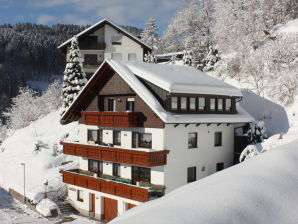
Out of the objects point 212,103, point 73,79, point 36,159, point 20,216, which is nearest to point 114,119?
point 212,103

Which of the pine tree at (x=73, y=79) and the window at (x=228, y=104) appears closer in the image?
the window at (x=228, y=104)

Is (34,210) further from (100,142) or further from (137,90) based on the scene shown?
(137,90)

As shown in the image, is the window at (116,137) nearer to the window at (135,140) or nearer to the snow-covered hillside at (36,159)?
the window at (135,140)

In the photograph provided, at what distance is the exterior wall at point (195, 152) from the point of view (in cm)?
2139

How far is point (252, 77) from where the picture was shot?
34.3 m

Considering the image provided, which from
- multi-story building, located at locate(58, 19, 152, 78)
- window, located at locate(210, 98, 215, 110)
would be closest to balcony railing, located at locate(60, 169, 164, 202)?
window, located at locate(210, 98, 215, 110)

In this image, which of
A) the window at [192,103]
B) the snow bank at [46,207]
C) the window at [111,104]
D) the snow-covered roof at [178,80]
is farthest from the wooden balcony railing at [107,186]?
the snow-covered roof at [178,80]

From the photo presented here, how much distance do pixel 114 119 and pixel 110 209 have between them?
6.86 meters

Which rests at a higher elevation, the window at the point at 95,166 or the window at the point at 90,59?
the window at the point at 90,59

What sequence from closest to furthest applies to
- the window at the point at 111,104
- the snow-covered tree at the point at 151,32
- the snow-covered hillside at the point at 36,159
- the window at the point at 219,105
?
the window at the point at 219,105 < the window at the point at 111,104 < the snow-covered hillside at the point at 36,159 < the snow-covered tree at the point at 151,32

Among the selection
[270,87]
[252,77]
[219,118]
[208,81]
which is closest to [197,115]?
[219,118]

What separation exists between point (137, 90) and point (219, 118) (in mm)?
6284

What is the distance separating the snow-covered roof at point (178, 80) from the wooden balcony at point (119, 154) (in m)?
4.29

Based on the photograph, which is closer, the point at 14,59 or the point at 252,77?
the point at 252,77
